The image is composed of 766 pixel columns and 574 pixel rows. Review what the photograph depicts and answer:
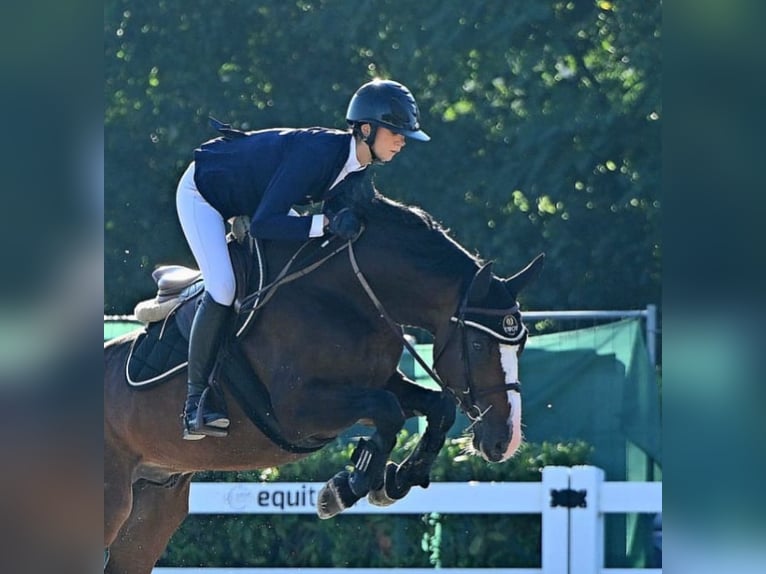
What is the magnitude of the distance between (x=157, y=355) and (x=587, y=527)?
273 centimetres

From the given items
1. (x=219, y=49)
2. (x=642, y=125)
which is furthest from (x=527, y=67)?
(x=219, y=49)

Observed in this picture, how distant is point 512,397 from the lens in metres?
4.10

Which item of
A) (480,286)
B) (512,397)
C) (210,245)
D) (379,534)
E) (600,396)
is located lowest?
(379,534)

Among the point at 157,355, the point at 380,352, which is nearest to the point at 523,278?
the point at 380,352

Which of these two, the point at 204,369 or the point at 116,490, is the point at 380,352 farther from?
the point at 116,490

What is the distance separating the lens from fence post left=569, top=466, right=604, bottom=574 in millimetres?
6523

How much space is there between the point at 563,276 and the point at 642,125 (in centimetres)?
124

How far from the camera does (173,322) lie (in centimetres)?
459

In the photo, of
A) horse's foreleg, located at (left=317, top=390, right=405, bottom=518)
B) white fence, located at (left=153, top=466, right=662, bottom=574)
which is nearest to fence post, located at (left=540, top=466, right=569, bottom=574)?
white fence, located at (left=153, top=466, right=662, bottom=574)

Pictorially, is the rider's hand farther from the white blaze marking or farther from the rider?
the white blaze marking
